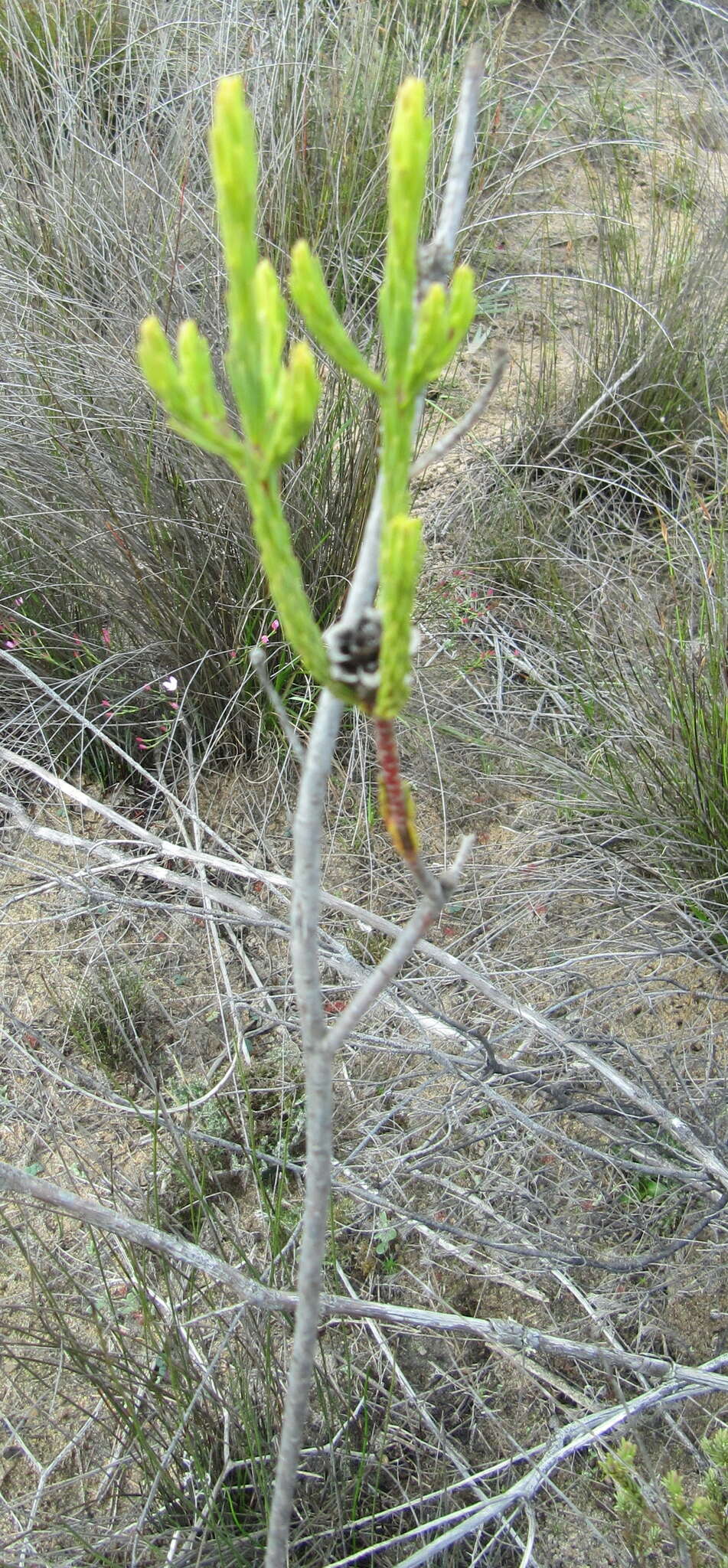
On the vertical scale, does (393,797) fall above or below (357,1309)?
above

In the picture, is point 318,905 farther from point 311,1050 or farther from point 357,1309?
point 357,1309

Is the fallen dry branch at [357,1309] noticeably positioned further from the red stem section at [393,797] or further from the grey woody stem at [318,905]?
the red stem section at [393,797]

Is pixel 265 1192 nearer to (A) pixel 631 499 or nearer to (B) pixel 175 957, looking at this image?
(B) pixel 175 957

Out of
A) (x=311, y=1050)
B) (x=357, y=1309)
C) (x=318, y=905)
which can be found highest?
(x=318, y=905)

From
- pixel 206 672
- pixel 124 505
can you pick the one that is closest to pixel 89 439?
pixel 124 505

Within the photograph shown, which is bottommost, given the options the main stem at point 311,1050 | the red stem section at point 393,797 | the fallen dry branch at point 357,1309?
the fallen dry branch at point 357,1309

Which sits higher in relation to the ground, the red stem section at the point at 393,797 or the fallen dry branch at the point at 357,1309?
the red stem section at the point at 393,797

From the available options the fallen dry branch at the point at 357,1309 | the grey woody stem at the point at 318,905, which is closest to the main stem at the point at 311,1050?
the grey woody stem at the point at 318,905

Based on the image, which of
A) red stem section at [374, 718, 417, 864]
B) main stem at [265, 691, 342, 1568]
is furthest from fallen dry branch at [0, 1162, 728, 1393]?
red stem section at [374, 718, 417, 864]

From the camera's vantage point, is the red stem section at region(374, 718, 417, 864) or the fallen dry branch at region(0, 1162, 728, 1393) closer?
the red stem section at region(374, 718, 417, 864)

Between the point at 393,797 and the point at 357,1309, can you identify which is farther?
the point at 357,1309

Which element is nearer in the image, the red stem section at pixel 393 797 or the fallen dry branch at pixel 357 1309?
the red stem section at pixel 393 797

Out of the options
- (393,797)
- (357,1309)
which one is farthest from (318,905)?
(357,1309)

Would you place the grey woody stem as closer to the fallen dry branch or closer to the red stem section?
the red stem section
